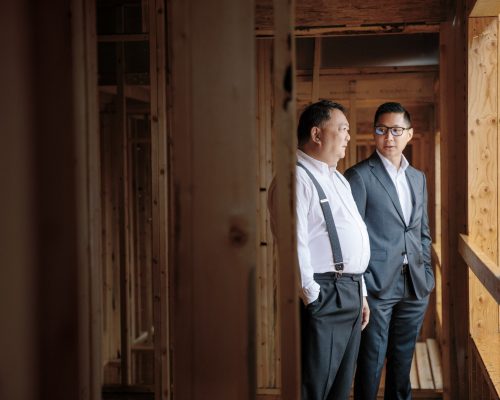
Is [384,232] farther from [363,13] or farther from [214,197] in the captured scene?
[214,197]

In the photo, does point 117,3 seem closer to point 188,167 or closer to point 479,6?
point 479,6

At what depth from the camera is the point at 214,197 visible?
3.57 ft

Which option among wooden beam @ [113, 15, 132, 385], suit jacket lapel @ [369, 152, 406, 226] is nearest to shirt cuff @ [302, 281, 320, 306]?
suit jacket lapel @ [369, 152, 406, 226]

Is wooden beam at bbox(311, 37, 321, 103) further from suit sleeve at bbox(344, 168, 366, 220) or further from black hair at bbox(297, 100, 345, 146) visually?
black hair at bbox(297, 100, 345, 146)

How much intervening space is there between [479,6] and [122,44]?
8.83 feet

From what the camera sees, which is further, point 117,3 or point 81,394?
point 117,3

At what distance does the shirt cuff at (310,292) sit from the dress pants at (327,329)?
3 centimetres

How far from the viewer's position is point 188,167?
108 centimetres

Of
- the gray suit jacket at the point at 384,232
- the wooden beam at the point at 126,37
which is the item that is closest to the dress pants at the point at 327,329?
the gray suit jacket at the point at 384,232

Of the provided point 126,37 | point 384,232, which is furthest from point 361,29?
point 126,37

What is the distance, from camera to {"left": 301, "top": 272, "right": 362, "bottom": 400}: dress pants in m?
2.44

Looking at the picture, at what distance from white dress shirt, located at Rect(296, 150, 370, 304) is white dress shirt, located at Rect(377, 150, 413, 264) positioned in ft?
1.74

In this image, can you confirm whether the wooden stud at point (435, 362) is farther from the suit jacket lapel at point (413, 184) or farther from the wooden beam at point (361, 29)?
the wooden beam at point (361, 29)

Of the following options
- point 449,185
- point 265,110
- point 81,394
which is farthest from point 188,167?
point 265,110
